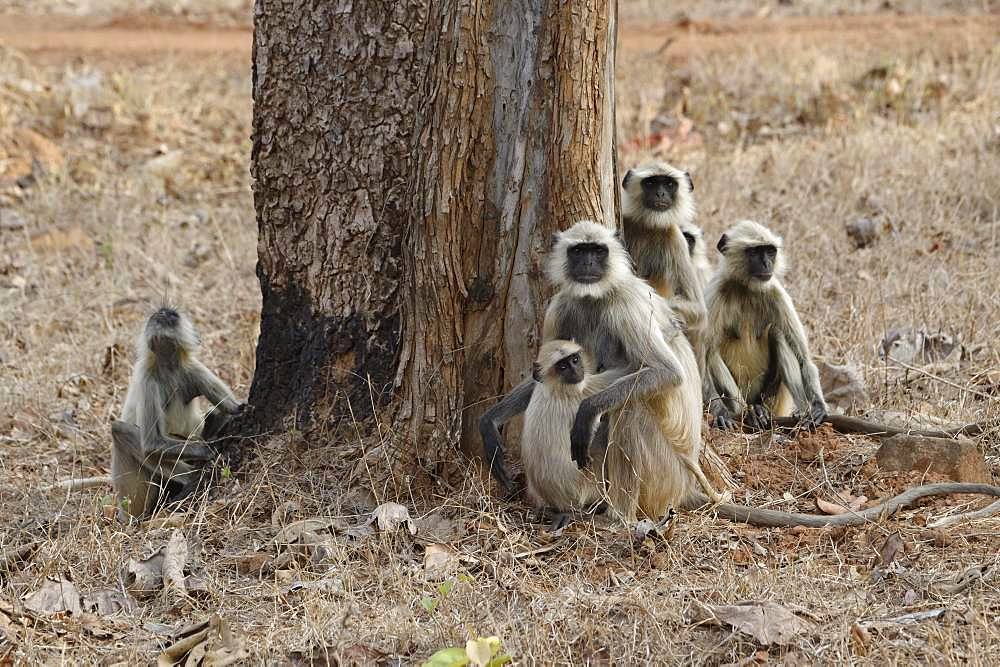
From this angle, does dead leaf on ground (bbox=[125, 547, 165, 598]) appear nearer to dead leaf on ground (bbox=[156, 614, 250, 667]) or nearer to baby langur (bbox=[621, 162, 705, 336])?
dead leaf on ground (bbox=[156, 614, 250, 667])

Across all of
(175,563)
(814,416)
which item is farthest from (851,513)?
(175,563)

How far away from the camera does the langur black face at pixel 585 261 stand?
397 centimetres

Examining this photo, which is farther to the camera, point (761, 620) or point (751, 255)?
point (751, 255)

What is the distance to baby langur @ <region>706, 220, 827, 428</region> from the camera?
5.36m

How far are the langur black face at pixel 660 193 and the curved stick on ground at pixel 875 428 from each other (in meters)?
1.08

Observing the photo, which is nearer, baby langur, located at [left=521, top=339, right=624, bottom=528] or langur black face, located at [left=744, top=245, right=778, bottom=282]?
baby langur, located at [left=521, top=339, right=624, bottom=528]

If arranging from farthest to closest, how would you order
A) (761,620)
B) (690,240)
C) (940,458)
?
(690,240), (940,458), (761,620)

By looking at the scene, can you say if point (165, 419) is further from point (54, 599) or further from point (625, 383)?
point (625, 383)

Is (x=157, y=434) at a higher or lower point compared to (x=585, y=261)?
lower

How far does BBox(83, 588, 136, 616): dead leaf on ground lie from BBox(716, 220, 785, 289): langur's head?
305cm

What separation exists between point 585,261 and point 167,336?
2082 millimetres

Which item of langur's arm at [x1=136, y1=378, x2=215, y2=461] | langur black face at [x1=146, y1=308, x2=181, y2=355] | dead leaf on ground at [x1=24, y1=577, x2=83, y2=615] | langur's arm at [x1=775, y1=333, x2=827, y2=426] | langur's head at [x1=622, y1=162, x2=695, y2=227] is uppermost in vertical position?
langur's head at [x1=622, y1=162, x2=695, y2=227]

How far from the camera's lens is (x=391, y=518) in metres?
4.05

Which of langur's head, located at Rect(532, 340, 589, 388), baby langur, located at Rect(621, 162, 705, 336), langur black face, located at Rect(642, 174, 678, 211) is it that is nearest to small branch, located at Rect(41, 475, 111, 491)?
langur's head, located at Rect(532, 340, 589, 388)
